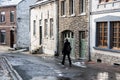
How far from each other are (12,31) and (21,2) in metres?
5.48

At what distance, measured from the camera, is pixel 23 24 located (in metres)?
57.2

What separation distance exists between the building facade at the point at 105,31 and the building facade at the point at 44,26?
9.53 meters

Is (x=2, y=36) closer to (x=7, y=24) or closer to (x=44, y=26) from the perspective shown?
(x=7, y=24)

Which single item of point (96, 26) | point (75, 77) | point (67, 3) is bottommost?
point (75, 77)

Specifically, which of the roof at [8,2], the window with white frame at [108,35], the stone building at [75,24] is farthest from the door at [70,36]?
the roof at [8,2]

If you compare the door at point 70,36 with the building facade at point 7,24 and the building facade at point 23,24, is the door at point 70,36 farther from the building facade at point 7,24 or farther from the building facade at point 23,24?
the building facade at point 7,24

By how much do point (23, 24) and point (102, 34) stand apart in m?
32.5

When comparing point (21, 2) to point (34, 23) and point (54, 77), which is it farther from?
point (54, 77)

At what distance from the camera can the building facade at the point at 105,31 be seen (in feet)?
78.3

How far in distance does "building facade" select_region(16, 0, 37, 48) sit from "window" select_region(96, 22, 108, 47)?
102 ft

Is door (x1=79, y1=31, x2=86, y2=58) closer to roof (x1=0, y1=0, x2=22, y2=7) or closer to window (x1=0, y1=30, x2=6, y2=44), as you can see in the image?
roof (x1=0, y1=0, x2=22, y2=7)

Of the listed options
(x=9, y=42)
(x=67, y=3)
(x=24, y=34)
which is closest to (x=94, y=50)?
(x=67, y=3)

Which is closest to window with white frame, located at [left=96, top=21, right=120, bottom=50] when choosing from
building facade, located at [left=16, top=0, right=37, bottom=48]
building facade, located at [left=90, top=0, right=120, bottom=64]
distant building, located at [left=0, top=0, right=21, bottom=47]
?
building facade, located at [left=90, top=0, right=120, bottom=64]

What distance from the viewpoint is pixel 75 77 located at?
17.6 meters
